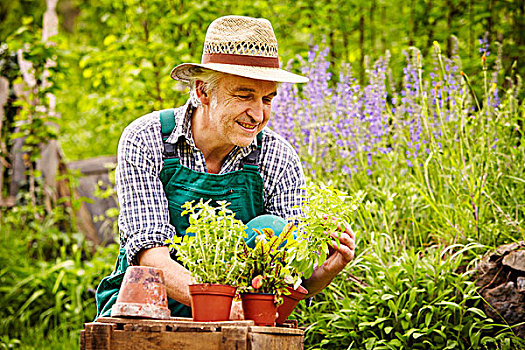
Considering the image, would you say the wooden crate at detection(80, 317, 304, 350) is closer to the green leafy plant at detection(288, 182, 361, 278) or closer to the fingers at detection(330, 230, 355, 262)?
the green leafy plant at detection(288, 182, 361, 278)

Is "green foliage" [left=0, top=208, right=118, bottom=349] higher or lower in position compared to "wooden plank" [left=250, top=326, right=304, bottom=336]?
lower

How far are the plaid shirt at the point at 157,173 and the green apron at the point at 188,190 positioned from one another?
0.10 feet

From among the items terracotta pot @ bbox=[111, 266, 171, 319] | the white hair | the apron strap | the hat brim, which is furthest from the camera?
the apron strap

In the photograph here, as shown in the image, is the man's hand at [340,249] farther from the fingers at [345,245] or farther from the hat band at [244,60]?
the hat band at [244,60]

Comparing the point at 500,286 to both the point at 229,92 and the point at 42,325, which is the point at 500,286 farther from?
the point at 42,325

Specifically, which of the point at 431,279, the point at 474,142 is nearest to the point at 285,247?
the point at 431,279

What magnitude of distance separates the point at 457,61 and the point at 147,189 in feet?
7.11

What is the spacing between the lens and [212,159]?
239 centimetres

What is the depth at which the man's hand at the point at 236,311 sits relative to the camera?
1704mm

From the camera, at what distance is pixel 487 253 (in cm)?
296

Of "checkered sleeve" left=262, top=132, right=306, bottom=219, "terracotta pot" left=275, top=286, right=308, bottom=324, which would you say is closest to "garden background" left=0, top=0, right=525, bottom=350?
"checkered sleeve" left=262, top=132, right=306, bottom=219

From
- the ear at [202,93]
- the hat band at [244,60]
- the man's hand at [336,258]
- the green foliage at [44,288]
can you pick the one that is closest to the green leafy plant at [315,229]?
the man's hand at [336,258]

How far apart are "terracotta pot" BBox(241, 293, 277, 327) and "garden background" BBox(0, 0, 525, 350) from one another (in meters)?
1.14

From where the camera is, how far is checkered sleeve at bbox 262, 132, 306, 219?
242 centimetres
